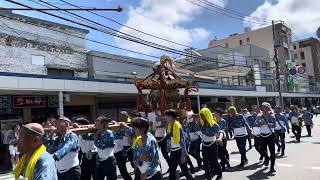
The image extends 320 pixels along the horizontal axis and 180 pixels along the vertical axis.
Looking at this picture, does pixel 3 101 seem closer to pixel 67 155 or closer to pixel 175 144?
pixel 175 144

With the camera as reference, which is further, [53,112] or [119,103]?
[119,103]

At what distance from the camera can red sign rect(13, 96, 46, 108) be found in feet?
62.6

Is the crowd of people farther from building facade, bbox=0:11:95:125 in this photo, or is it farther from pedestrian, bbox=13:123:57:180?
building facade, bbox=0:11:95:125

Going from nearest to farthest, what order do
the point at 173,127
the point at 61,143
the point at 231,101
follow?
1. the point at 61,143
2. the point at 173,127
3. the point at 231,101

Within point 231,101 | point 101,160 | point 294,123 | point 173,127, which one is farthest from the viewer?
point 231,101

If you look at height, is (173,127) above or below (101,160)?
above

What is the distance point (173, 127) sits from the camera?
350 inches

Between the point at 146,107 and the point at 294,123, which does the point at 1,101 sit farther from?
the point at 294,123

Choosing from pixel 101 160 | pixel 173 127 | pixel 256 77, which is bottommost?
pixel 101 160

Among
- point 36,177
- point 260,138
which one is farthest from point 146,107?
point 36,177

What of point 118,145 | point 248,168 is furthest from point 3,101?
point 248,168

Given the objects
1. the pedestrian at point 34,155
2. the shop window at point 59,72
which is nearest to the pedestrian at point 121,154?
the pedestrian at point 34,155

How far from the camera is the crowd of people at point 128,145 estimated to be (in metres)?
3.91

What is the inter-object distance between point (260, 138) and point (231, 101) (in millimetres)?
28193
